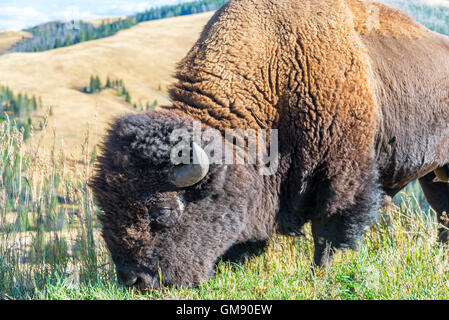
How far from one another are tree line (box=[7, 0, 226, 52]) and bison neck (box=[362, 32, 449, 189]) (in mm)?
99754

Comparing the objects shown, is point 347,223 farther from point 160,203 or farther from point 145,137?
point 145,137

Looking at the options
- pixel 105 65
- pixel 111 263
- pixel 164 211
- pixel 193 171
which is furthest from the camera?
pixel 105 65

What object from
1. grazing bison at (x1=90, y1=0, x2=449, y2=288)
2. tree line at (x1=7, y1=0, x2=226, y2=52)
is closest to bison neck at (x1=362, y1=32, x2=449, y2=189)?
grazing bison at (x1=90, y1=0, x2=449, y2=288)

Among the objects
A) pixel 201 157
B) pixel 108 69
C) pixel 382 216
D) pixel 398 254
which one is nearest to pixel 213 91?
pixel 201 157

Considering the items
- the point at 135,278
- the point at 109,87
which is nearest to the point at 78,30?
the point at 109,87

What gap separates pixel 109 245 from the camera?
3.69m

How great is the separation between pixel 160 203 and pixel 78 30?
11921 cm

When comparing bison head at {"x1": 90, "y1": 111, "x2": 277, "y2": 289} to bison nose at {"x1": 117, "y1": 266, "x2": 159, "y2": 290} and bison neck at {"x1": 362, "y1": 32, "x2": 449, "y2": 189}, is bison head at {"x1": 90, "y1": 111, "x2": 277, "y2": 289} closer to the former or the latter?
bison nose at {"x1": 117, "y1": 266, "x2": 159, "y2": 290}

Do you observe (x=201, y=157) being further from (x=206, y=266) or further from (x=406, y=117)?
(x=406, y=117)

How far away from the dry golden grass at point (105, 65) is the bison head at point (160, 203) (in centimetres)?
7649

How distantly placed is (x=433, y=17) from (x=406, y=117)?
4.37 m

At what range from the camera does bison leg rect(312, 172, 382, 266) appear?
167 inches

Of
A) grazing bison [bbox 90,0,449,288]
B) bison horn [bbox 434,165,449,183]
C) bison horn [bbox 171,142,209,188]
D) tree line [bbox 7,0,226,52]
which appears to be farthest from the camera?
tree line [bbox 7,0,226,52]

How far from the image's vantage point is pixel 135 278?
3.63 meters
